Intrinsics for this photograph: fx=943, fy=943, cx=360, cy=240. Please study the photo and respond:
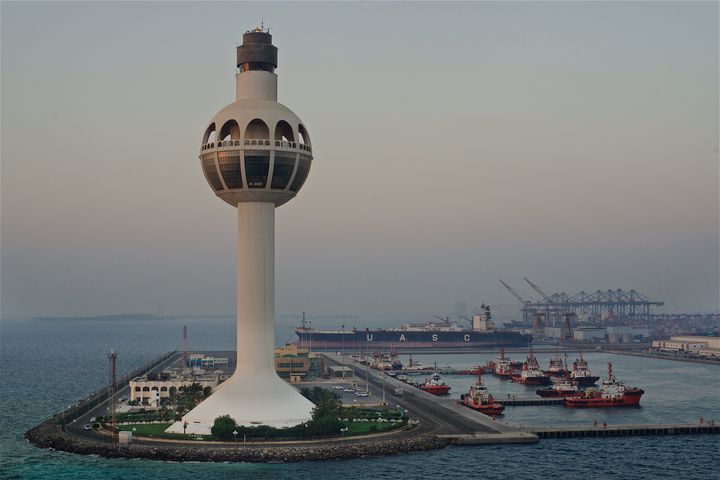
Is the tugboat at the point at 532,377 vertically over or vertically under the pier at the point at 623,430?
over

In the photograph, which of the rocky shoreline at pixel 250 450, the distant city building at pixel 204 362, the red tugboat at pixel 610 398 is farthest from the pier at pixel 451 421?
the distant city building at pixel 204 362

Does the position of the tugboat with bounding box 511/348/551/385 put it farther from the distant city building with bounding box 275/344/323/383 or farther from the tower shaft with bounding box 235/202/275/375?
the tower shaft with bounding box 235/202/275/375

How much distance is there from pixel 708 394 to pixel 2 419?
95.4m

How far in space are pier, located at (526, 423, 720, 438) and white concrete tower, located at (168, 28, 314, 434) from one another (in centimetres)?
2386

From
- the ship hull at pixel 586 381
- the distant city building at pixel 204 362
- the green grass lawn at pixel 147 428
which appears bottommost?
the green grass lawn at pixel 147 428

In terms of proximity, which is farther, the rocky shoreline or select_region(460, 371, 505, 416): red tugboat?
select_region(460, 371, 505, 416): red tugboat

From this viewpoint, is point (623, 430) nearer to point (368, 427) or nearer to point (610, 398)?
point (368, 427)

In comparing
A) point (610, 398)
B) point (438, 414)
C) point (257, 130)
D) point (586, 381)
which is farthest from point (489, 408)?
point (586, 381)

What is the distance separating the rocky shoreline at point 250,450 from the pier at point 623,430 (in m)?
13.5

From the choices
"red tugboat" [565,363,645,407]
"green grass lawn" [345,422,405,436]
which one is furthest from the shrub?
"red tugboat" [565,363,645,407]

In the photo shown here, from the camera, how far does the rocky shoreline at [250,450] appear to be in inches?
2911

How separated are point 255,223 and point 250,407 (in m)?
16.1

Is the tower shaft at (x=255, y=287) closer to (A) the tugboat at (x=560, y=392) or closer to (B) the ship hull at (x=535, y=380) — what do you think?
(A) the tugboat at (x=560, y=392)

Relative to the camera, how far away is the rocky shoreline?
73938 mm
